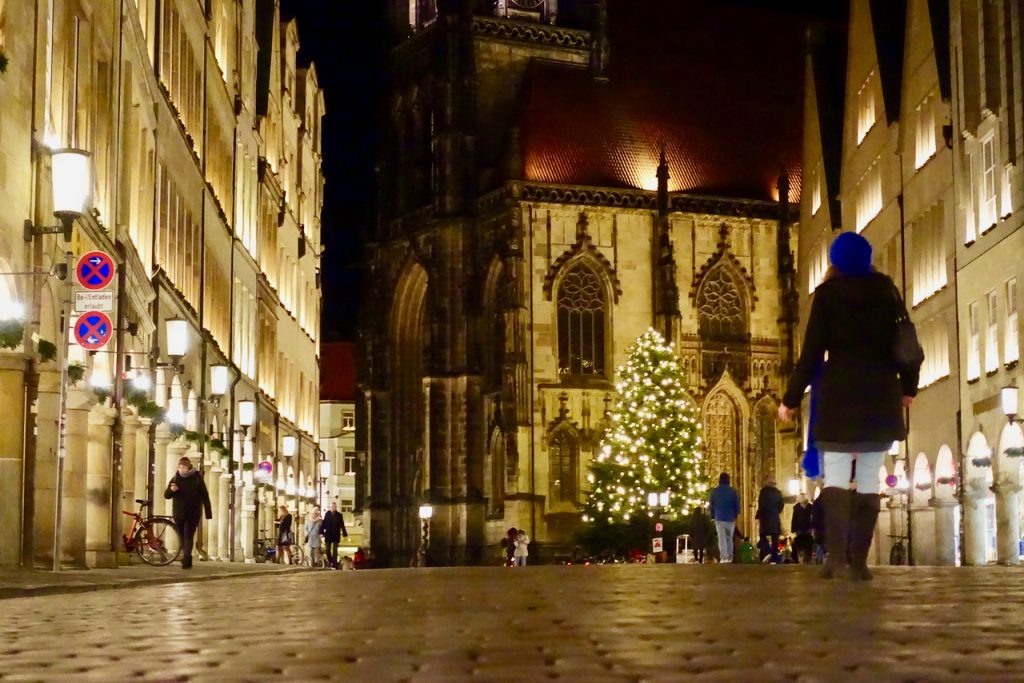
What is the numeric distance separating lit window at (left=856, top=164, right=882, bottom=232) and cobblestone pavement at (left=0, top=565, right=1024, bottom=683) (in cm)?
3990

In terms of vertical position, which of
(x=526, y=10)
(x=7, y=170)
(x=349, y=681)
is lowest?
(x=349, y=681)

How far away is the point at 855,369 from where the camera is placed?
12.3 m

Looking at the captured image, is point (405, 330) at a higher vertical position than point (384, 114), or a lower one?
lower

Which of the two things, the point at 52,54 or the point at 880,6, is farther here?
the point at 880,6

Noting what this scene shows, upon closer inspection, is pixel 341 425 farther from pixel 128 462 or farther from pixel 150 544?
pixel 150 544

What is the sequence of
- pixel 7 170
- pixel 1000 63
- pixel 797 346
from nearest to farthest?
pixel 7 170
pixel 1000 63
pixel 797 346

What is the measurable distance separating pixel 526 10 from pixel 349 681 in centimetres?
7902

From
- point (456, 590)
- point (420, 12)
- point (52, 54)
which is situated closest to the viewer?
point (456, 590)

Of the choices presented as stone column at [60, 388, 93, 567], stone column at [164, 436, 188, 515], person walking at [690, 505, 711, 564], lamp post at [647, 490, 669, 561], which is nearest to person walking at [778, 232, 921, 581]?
stone column at [60, 388, 93, 567]

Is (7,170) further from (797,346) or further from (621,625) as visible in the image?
(797,346)

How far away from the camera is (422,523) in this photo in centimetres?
8050

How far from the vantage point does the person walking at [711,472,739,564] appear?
34.0 metres

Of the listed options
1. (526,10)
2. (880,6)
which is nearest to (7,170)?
(880,6)

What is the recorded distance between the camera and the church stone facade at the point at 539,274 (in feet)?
245
